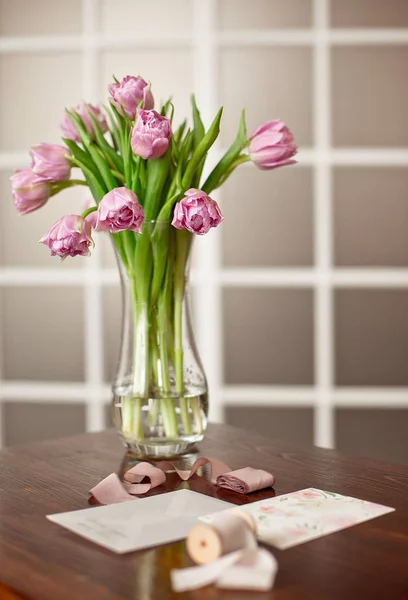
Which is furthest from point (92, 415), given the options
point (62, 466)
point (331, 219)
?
point (62, 466)

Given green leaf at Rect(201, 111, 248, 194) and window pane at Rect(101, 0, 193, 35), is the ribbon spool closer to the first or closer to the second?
green leaf at Rect(201, 111, 248, 194)

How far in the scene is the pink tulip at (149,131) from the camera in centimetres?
125

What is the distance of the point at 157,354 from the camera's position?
136 cm

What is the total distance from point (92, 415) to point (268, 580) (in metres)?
2.32

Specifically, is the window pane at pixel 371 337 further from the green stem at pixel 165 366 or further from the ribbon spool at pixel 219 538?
the ribbon spool at pixel 219 538

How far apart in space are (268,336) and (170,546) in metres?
2.08

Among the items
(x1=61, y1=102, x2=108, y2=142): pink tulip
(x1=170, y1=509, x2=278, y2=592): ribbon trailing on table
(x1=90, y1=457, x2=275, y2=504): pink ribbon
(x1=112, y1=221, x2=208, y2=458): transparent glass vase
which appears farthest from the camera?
(x1=61, y1=102, x2=108, y2=142): pink tulip

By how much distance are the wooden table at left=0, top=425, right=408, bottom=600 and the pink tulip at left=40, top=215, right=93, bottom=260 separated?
1.20 ft

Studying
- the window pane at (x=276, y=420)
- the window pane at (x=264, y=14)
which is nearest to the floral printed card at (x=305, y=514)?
the window pane at (x=276, y=420)

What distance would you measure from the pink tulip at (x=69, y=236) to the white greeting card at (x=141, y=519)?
0.40m

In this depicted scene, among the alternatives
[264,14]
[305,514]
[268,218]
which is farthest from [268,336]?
[305,514]

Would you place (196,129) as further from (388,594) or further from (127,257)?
(388,594)

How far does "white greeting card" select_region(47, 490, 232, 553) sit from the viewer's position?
3.12ft

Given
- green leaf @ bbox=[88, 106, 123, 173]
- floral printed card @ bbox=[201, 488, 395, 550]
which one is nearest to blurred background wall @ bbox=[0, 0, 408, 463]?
green leaf @ bbox=[88, 106, 123, 173]
